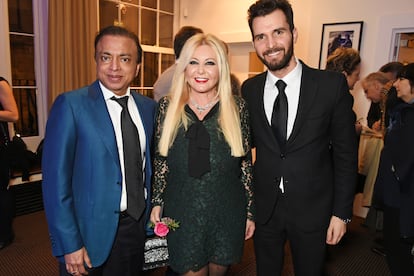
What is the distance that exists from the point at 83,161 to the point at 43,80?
134 inches

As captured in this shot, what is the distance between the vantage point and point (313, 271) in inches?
63.1

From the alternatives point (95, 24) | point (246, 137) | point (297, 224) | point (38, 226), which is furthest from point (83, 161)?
point (95, 24)

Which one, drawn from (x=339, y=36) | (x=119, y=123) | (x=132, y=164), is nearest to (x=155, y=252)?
(x=132, y=164)

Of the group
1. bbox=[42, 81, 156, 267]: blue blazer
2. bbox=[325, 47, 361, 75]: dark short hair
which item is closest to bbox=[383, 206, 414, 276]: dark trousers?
bbox=[325, 47, 361, 75]: dark short hair

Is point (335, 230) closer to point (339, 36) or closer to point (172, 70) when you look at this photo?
point (172, 70)

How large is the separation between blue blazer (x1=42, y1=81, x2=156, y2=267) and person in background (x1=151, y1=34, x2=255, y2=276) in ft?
0.85

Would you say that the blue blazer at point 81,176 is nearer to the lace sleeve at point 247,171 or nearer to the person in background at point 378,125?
the lace sleeve at point 247,171

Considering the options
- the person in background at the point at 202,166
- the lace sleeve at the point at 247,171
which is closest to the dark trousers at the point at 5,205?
the person in background at the point at 202,166

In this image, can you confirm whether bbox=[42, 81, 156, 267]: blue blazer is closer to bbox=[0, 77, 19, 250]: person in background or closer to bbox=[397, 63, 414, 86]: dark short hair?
bbox=[0, 77, 19, 250]: person in background

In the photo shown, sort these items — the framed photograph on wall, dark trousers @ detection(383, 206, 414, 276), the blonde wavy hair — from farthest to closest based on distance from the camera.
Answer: the framed photograph on wall, dark trousers @ detection(383, 206, 414, 276), the blonde wavy hair

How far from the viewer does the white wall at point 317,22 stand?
354cm

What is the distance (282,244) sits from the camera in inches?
66.3

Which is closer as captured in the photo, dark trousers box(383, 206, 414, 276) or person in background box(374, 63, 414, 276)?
person in background box(374, 63, 414, 276)

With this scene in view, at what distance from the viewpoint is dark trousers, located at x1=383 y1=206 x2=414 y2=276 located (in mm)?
1986
